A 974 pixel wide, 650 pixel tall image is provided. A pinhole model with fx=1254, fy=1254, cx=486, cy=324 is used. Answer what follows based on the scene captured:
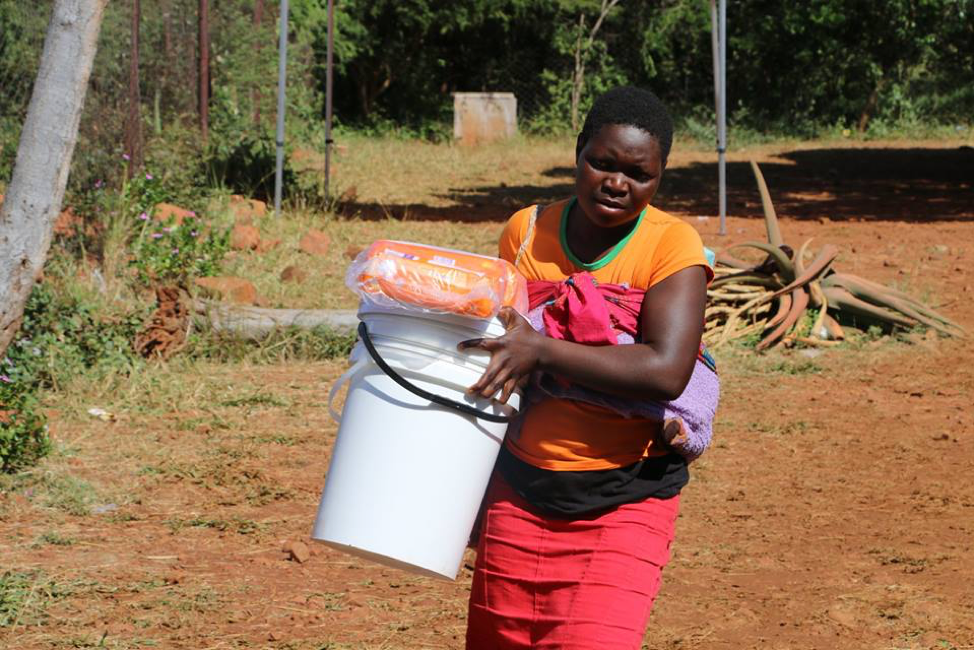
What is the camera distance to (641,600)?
7.22 ft

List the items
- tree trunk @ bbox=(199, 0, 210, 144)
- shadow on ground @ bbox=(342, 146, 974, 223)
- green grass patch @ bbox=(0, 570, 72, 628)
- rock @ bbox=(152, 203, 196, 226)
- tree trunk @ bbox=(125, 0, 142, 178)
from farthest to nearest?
1. shadow on ground @ bbox=(342, 146, 974, 223)
2. tree trunk @ bbox=(199, 0, 210, 144)
3. tree trunk @ bbox=(125, 0, 142, 178)
4. rock @ bbox=(152, 203, 196, 226)
5. green grass patch @ bbox=(0, 570, 72, 628)

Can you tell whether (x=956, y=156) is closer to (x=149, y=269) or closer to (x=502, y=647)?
(x=149, y=269)

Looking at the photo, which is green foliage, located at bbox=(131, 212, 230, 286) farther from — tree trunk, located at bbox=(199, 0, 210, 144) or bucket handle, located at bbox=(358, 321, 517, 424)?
bucket handle, located at bbox=(358, 321, 517, 424)

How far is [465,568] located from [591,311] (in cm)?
245

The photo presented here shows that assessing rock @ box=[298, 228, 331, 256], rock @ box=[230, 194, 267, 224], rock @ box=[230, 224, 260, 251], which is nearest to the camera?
rock @ box=[230, 224, 260, 251]

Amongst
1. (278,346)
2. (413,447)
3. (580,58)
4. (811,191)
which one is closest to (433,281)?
(413,447)

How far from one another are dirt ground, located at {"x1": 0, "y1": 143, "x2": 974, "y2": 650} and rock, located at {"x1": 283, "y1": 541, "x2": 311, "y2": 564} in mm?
33

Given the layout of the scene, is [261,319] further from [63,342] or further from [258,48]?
[258,48]

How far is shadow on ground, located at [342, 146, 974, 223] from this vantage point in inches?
500

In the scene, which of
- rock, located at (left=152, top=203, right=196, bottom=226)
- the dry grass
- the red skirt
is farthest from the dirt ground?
the dry grass

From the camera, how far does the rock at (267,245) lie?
9.34 m

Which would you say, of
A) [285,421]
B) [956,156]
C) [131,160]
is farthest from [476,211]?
[956,156]

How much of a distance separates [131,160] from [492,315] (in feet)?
23.7

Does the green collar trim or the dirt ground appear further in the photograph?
the dirt ground
